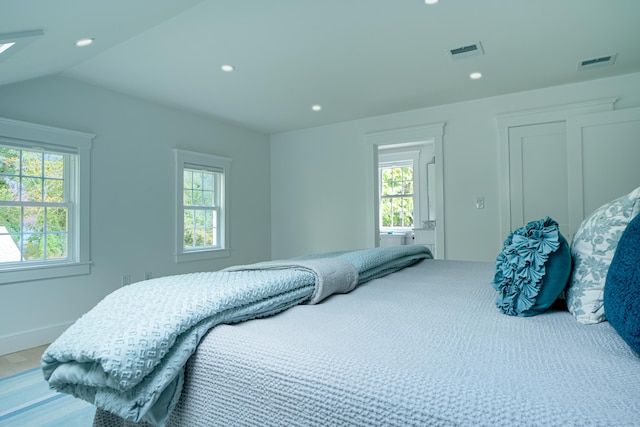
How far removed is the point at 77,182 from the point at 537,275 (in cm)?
382

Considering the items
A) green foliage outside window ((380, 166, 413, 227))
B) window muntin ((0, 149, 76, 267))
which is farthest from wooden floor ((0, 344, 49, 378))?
green foliage outside window ((380, 166, 413, 227))

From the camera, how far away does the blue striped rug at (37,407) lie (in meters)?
1.90

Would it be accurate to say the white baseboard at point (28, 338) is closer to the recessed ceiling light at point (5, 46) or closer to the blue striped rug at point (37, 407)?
the blue striped rug at point (37, 407)

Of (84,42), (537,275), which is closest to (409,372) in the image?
(537,275)

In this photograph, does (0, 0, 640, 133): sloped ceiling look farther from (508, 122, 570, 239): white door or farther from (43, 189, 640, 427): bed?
(43, 189, 640, 427): bed

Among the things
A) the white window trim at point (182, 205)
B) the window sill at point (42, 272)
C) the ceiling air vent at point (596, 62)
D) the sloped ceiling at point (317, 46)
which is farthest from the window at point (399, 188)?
the window sill at point (42, 272)

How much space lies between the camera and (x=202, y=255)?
15.5 feet

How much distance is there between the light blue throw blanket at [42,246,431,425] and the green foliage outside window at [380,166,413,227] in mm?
5892

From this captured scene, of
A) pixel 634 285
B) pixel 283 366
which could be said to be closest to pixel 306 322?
pixel 283 366

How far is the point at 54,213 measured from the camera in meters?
3.42

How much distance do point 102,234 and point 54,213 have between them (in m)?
0.44

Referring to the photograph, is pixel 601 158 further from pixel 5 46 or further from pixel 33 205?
pixel 33 205

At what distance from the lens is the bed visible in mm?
624

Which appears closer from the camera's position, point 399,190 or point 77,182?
point 77,182
